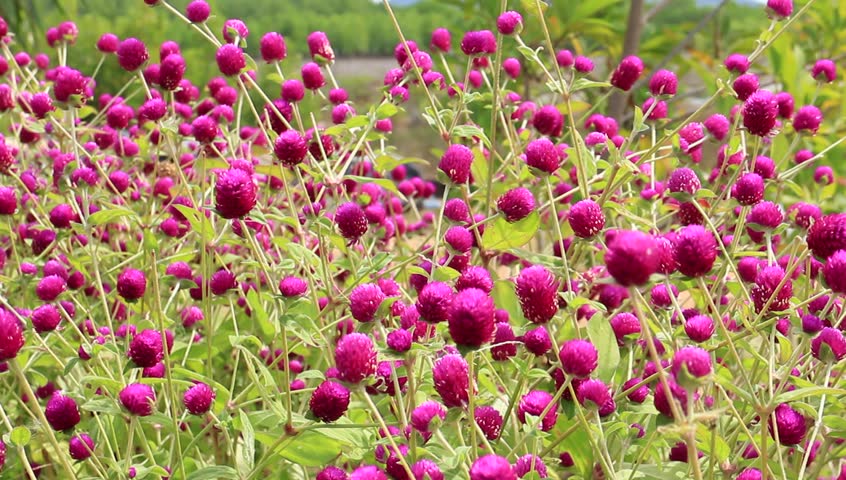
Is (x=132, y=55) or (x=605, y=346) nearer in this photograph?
(x=605, y=346)

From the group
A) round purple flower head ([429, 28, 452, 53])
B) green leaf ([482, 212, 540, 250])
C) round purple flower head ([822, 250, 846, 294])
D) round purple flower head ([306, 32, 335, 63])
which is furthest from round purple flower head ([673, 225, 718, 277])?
round purple flower head ([429, 28, 452, 53])

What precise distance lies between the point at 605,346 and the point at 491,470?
45cm

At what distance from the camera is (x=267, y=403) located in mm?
1050

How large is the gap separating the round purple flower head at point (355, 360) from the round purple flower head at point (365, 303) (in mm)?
111

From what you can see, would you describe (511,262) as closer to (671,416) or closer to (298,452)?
(298,452)

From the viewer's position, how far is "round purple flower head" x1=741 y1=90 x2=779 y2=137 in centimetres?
119

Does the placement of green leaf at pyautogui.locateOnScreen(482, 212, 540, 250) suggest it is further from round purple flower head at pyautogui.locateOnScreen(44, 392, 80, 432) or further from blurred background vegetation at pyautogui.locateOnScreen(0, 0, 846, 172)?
round purple flower head at pyautogui.locateOnScreen(44, 392, 80, 432)

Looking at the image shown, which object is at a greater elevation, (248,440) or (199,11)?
(199,11)

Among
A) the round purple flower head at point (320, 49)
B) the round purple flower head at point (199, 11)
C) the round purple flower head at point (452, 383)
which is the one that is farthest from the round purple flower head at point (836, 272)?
the round purple flower head at point (199, 11)

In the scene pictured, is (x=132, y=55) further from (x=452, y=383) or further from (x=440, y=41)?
(x=452, y=383)

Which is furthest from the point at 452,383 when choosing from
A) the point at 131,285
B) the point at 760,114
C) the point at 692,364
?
the point at 760,114

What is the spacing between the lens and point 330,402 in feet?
2.85

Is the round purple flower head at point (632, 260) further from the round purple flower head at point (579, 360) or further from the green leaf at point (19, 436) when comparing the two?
the green leaf at point (19, 436)

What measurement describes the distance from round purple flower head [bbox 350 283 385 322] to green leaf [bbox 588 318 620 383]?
0.31m
